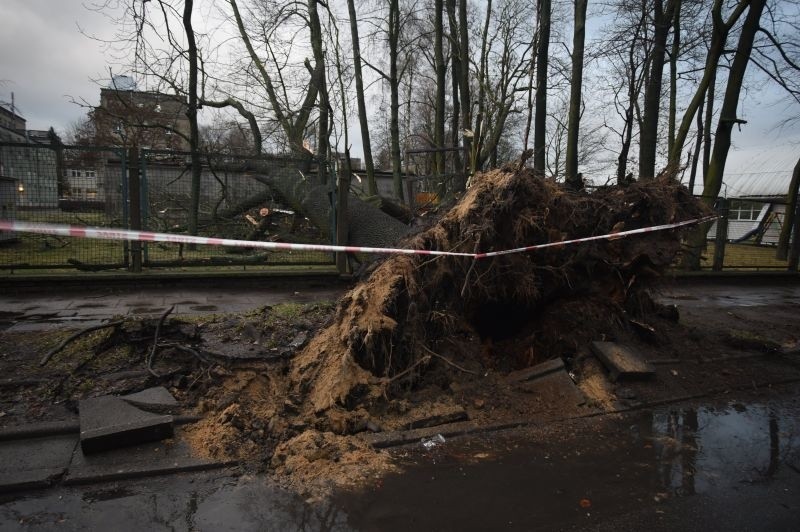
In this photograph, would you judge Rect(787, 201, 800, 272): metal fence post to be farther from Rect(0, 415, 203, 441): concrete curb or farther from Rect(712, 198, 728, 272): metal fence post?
Rect(0, 415, 203, 441): concrete curb

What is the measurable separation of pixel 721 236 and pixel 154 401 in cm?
1367

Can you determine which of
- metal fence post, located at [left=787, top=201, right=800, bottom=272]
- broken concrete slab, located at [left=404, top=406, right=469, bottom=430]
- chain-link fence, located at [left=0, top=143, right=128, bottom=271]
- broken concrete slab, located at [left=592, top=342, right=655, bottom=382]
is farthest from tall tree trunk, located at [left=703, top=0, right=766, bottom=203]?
chain-link fence, located at [left=0, top=143, right=128, bottom=271]

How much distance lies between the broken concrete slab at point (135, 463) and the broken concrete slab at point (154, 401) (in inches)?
13.8

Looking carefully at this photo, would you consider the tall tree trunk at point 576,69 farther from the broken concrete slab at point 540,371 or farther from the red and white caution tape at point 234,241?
the broken concrete slab at point 540,371

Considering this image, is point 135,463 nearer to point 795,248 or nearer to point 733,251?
point 733,251

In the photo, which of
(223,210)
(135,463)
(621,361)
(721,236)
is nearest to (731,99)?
(721,236)

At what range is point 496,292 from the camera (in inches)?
191

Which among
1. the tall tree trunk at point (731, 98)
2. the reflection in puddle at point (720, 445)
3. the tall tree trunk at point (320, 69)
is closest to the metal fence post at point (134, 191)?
the reflection in puddle at point (720, 445)

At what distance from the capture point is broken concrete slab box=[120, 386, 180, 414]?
374cm

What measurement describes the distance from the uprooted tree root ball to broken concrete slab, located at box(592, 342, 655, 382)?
223mm

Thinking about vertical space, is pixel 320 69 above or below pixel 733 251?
above

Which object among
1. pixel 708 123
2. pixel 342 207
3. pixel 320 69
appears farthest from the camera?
pixel 708 123

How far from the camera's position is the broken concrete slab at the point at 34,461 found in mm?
2963

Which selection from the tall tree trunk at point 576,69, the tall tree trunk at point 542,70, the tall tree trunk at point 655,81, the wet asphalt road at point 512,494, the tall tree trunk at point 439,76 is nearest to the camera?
the wet asphalt road at point 512,494
